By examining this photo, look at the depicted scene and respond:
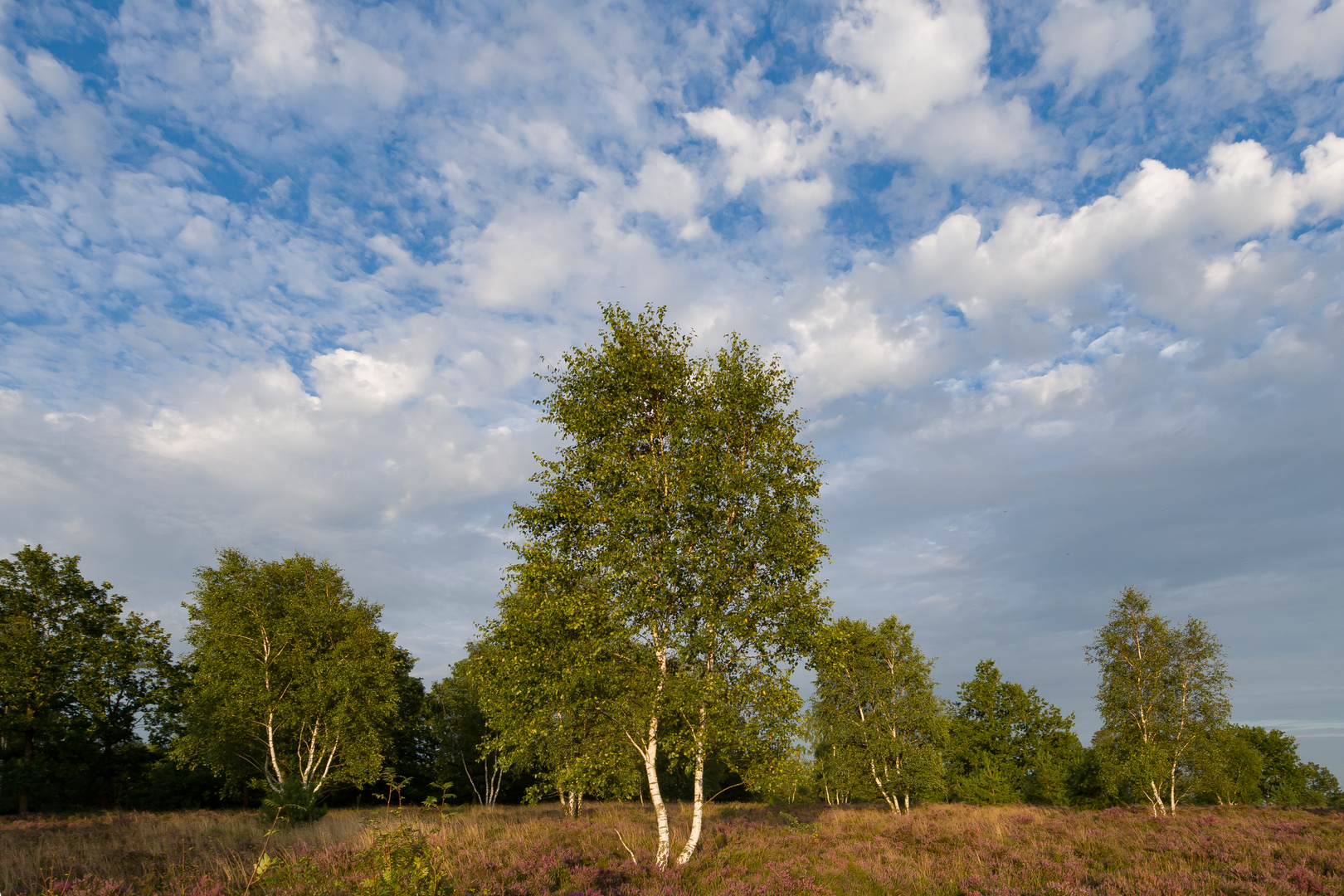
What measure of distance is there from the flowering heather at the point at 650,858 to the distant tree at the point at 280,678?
800 cm

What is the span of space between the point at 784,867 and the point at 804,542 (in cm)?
849

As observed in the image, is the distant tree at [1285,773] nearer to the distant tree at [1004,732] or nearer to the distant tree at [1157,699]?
the distant tree at [1004,732]

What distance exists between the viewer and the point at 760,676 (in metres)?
17.2

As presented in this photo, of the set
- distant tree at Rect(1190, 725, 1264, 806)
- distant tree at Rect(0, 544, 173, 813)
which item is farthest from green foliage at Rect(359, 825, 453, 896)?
distant tree at Rect(1190, 725, 1264, 806)

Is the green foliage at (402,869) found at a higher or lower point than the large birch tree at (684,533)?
lower

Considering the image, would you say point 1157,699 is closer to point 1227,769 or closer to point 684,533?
point 1227,769

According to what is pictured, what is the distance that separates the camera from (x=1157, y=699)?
39.8 metres

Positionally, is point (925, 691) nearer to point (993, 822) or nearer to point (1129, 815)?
point (1129, 815)

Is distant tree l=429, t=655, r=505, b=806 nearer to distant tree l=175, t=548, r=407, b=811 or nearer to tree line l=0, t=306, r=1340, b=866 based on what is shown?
tree line l=0, t=306, r=1340, b=866

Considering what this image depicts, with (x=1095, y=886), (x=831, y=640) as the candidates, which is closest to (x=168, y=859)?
(x=831, y=640)

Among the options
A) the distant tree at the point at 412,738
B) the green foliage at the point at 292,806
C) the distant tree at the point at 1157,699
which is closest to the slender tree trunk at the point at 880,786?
the distant tree at the point at 1157,699

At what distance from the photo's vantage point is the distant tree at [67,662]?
34.8 metres

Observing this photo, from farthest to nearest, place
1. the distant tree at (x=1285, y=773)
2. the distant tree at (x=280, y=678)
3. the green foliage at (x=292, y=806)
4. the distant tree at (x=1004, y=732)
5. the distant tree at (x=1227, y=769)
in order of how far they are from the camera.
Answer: the distant tree at (x=1285, y=773)
the distant tree at (x=1004, y=732)
the distant tree at (x=1227, y=769)
the distant tree at (x=280, y=678)
the green foliage at (x=292, y=806)

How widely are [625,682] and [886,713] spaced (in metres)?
32.6
